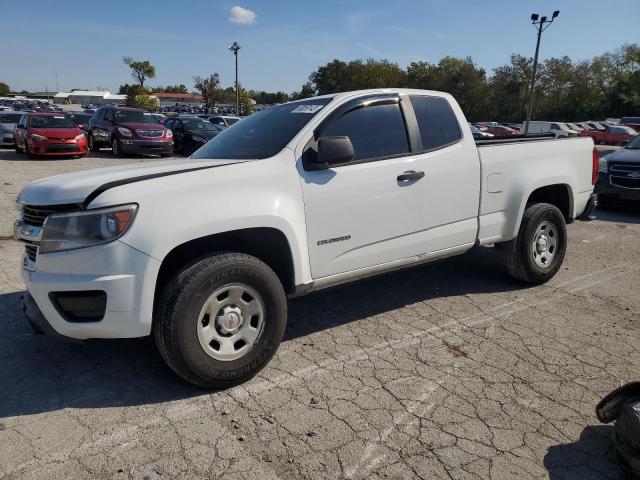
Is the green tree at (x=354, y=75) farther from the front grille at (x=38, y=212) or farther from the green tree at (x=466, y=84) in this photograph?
the front grille at (x=38, y=212)

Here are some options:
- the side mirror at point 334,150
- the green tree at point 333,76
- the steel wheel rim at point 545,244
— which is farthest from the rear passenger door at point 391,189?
the green tree at point 333,76

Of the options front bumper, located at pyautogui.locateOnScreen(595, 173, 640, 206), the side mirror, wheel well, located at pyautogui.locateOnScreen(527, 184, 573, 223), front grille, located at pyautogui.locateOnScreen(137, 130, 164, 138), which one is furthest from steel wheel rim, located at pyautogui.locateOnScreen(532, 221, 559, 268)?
front grille, located at pyautogui.locateOnScreen(137, 130, 164, 138)

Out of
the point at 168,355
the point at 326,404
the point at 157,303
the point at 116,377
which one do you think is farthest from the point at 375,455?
the point at 116,377

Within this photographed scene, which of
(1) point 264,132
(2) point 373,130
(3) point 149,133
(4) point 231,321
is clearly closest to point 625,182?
(2) point 373,130

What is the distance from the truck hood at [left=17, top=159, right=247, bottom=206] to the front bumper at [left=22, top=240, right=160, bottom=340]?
32 cm

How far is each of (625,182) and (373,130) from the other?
7418mm

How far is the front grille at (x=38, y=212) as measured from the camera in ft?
9.30

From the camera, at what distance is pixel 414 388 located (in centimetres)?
311

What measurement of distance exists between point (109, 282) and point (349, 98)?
2172 mm

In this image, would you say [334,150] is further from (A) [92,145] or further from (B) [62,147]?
(A) [92,145]

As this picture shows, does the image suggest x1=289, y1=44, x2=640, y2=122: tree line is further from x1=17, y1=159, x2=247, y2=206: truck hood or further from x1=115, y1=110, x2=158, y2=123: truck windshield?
x1=17, y1=159, x2=247, y2=206: truck hood

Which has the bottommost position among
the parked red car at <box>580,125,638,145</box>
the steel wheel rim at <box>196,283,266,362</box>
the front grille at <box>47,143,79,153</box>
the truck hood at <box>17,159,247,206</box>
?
the steel wheel rim at <box>196,283,266,362</box>

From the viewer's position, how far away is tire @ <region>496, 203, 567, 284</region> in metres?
4.76

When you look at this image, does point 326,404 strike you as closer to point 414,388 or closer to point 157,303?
point 414,388
